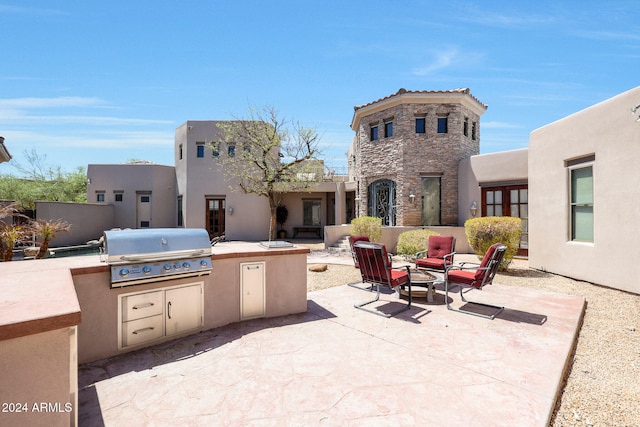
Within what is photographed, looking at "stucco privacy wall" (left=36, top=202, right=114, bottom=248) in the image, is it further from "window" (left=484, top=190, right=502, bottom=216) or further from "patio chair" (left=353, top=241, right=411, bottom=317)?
"window" (left=484, top=190, right=502, bottom=216)

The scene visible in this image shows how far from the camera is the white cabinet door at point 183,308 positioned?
3934mm

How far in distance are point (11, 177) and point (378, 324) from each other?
→ 3332cm

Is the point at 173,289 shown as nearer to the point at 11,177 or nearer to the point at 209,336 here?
the point at 209,336

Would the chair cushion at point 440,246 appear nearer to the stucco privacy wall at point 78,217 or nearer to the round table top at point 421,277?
the round table top at point 421,277

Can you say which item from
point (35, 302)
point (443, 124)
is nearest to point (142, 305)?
point (35, 302)

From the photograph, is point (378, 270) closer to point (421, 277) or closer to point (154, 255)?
point (421, 277)

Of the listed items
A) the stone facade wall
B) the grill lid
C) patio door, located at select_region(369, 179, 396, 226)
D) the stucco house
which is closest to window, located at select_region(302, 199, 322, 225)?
Result: the stucco house

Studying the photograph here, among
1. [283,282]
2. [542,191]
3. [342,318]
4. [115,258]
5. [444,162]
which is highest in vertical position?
[444,162]

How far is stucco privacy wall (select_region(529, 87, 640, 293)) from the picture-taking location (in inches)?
260

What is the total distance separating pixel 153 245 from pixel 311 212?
1705cm

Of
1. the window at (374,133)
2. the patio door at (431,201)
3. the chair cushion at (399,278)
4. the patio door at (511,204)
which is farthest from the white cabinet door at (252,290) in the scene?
the window at (374,133)

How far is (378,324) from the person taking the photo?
4.68 m

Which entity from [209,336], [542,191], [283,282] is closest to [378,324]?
[283,282]

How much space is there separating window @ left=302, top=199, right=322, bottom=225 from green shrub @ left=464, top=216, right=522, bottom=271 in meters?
12.3
